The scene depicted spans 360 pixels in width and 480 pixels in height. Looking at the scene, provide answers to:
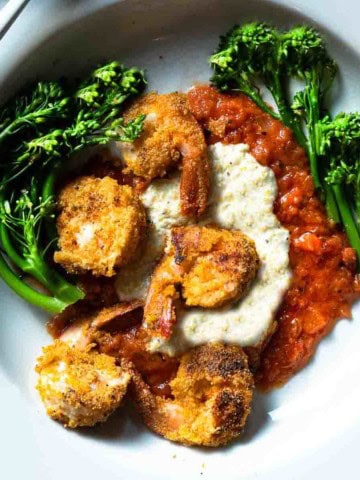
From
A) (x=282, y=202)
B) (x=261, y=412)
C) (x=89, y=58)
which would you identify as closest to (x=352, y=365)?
(x=261, y=412)

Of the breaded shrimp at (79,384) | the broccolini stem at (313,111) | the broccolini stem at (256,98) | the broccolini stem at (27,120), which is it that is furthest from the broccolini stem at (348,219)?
the broccolini stem at (27,120)

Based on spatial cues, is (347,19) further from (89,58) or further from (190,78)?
(89,58)

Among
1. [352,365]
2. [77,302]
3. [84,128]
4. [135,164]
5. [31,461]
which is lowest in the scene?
[352,365]

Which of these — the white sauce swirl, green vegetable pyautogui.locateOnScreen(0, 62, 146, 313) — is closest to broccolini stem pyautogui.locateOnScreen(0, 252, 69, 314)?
green vegetable pyautogui.locateOnScreen(0, 62, 146, 313)

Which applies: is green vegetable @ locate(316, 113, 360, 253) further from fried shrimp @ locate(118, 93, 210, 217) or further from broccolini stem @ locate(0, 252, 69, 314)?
broccolini stem @ locate(0, 252, 69, 314)

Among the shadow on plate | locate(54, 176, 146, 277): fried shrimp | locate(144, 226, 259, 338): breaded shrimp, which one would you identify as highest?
locate(54, 176, 146, 277): fried shrimp

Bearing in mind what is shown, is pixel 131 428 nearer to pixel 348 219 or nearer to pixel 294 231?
pixel 294 231

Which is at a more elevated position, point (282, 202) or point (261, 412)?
point (282, 202)

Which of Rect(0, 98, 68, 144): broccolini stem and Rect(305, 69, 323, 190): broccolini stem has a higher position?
Rect(0, 98, 68, 144): broccolini stem
